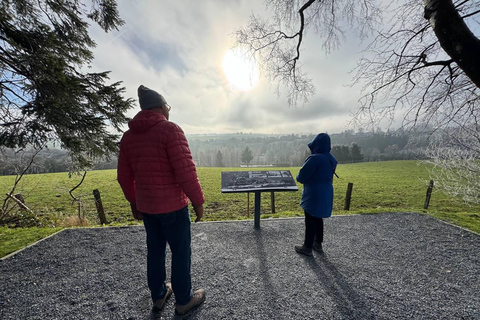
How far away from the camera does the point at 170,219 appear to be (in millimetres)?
1952

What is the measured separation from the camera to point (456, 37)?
2.21 meters

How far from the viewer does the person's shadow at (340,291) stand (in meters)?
2.26

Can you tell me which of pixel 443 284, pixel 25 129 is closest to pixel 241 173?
pixel 443 284

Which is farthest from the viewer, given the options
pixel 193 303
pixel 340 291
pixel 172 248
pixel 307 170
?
pixel 307 170

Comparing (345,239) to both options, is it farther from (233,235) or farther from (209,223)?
(209,223)

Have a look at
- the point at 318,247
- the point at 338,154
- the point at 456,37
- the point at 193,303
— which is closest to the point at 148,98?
the point at 193,303

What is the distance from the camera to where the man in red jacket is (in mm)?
1844

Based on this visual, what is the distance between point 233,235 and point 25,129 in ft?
15.8

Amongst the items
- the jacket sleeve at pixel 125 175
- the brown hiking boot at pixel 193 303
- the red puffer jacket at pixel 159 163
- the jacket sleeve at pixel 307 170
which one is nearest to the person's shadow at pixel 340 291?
the jacket sleeve at pixel 307 170

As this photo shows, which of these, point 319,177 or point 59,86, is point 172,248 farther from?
point 59,86

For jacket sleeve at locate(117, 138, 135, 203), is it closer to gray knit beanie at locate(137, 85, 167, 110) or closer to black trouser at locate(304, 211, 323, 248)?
gray knit beanie at locate(137, 85, 167, 110)

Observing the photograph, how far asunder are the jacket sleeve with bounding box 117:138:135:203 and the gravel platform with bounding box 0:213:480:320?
1.44 m

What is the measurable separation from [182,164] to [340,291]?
8.84ft

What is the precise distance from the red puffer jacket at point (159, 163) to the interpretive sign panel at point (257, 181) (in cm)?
230
